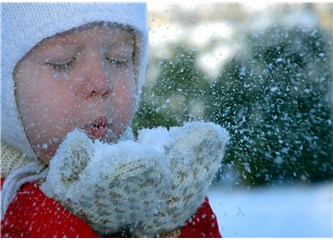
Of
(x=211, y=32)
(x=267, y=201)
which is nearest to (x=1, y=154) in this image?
(x=211, y=32)

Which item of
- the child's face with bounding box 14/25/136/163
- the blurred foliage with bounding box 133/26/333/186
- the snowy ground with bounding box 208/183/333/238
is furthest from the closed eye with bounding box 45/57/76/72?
the snowy ground with bounding box 208/183/333/238

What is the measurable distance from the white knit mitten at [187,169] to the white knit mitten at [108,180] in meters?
0.05

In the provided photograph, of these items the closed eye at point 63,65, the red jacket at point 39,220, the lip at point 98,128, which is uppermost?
the closed eye at point 63,65

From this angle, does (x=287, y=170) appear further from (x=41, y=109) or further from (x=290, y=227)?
(x=41, y=109)

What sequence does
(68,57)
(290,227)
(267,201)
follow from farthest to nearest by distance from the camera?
(267,201)
(290,227)
(68,57)

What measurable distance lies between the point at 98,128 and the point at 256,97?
123 centimetres

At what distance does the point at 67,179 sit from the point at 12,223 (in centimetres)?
16

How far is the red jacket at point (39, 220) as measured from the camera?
3.03 ft

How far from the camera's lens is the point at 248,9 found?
2.40 meters

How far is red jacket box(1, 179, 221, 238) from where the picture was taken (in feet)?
3.03

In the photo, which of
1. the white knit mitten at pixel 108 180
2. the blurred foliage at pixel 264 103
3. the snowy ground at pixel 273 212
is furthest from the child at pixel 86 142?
the snowy ground at pixel 273 212

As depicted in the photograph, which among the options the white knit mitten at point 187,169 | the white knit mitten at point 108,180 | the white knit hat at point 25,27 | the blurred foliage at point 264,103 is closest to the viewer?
the white knit mitten at point 108,180

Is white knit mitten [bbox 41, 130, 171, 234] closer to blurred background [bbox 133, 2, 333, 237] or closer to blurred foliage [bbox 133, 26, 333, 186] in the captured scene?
blurred foliage [bbox 133, 26, 333, 186]

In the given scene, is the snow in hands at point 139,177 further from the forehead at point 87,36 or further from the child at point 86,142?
the forehead at point 87,36
